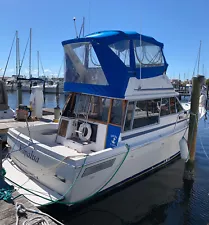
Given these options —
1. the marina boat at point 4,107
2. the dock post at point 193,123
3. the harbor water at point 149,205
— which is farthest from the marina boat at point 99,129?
the marina boat at point 4,107

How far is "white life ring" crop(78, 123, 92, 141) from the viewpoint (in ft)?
21.4

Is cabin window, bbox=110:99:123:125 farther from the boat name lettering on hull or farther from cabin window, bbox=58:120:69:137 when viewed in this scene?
the boat name lettering on hull

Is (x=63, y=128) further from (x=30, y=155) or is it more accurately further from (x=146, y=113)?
(x=146, y=113)

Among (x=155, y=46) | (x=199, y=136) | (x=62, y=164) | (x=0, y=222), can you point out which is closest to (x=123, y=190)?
(x=62, y=164)

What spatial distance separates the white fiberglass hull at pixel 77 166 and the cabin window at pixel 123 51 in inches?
88.7

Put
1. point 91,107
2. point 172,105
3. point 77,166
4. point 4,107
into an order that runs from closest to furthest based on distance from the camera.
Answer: point 77,166
point 91,107
point 172,105
point 4,107

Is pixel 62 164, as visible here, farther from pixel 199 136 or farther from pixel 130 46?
pixel 199 136

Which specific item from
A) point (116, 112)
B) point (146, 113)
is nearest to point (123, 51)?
point (116, 112)

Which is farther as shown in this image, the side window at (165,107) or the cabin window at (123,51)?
the side window at (165,107)

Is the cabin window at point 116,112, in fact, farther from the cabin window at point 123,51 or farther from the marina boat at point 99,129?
the cabin window at point 123,51

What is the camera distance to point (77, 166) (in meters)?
4.63

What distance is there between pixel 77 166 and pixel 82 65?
3.14 meters

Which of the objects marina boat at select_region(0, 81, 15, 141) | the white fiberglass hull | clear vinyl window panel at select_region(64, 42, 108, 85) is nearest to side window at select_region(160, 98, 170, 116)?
the white fiberglass hull

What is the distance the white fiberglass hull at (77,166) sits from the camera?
479 centimetres
